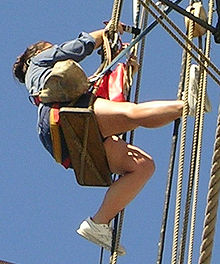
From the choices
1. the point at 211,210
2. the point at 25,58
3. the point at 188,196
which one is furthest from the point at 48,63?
the point at 211,210

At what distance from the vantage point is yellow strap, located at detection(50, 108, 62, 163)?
747cm

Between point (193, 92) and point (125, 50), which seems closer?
point (193, 92)

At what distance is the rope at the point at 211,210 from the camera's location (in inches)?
224

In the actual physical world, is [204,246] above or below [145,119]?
below

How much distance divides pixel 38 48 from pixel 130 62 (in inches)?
21.5

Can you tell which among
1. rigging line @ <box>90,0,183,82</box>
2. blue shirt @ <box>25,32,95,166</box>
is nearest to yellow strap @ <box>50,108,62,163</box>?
blue shirt @ <box>25,32,95,166</box>

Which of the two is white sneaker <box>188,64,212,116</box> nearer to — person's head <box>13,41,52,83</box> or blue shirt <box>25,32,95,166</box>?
blue shirt <box>25,32,95,166</box>

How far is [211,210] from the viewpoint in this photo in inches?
228

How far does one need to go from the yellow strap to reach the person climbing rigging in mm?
27

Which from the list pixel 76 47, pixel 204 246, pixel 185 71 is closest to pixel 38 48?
pixel 76 47

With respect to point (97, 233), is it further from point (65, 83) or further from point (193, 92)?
point (193, 92)

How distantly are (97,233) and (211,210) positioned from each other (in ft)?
5.78

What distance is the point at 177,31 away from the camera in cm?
613

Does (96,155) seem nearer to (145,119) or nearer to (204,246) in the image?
(145,119)
